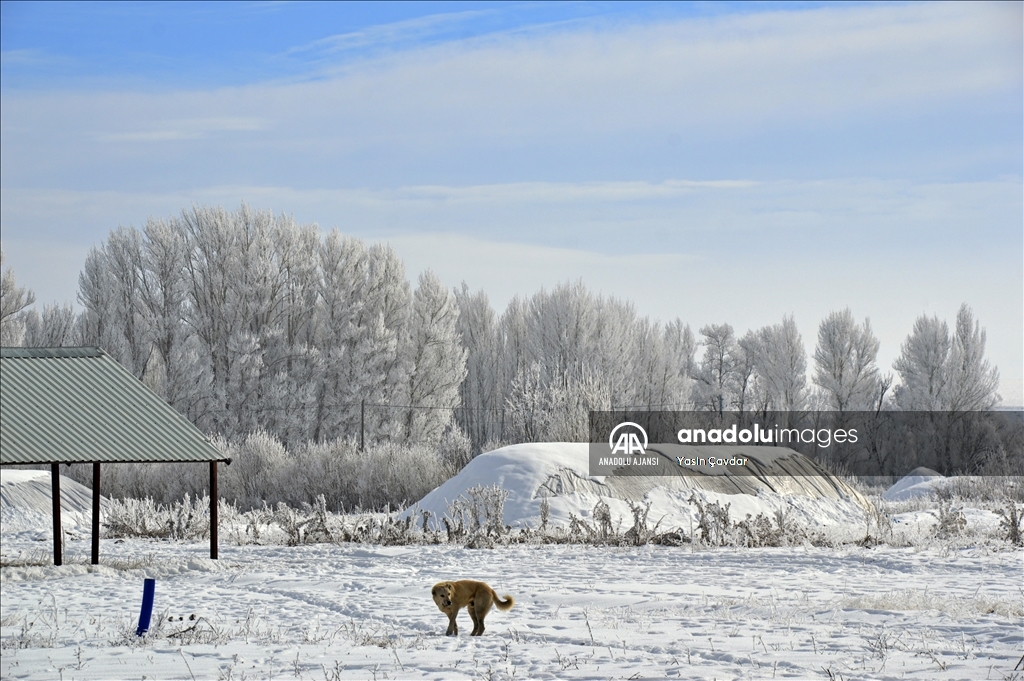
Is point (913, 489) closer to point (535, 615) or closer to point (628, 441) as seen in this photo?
point (628, 441)

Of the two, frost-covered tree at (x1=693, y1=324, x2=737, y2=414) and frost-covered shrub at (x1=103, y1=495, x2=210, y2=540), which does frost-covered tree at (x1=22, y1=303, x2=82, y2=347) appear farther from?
frost-covered tree at (x1=693, y1=324, x2=737, y2=414)

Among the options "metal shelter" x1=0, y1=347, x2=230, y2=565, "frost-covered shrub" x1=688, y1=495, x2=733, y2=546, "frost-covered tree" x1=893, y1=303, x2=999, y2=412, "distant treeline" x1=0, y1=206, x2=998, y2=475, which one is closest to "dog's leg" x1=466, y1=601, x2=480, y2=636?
"metal shelter" x1=0, y1=347, x2=230, y2=565

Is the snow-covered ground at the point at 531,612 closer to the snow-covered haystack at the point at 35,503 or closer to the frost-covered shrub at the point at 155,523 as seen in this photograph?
the frost-covered shrub at the point at 155,523

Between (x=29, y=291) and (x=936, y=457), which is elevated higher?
(x=29, y=291)

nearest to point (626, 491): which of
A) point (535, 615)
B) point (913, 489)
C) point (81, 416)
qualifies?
point (535, 615)

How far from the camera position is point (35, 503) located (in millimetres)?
16984

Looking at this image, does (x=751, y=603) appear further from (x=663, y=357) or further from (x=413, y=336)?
(x=663, y=357)

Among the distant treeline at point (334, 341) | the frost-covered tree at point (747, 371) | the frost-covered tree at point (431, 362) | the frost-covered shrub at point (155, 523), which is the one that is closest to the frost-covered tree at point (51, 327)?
the distant treeline at point (334, 341)

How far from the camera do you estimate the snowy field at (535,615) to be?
6.65 metres

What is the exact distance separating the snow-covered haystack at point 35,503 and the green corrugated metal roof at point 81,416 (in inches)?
232

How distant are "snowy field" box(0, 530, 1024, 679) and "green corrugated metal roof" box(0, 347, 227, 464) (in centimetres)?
131

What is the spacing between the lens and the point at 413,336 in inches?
1398

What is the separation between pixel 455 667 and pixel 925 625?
3.67 metres

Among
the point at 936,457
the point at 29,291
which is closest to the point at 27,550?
the point at 29,291
